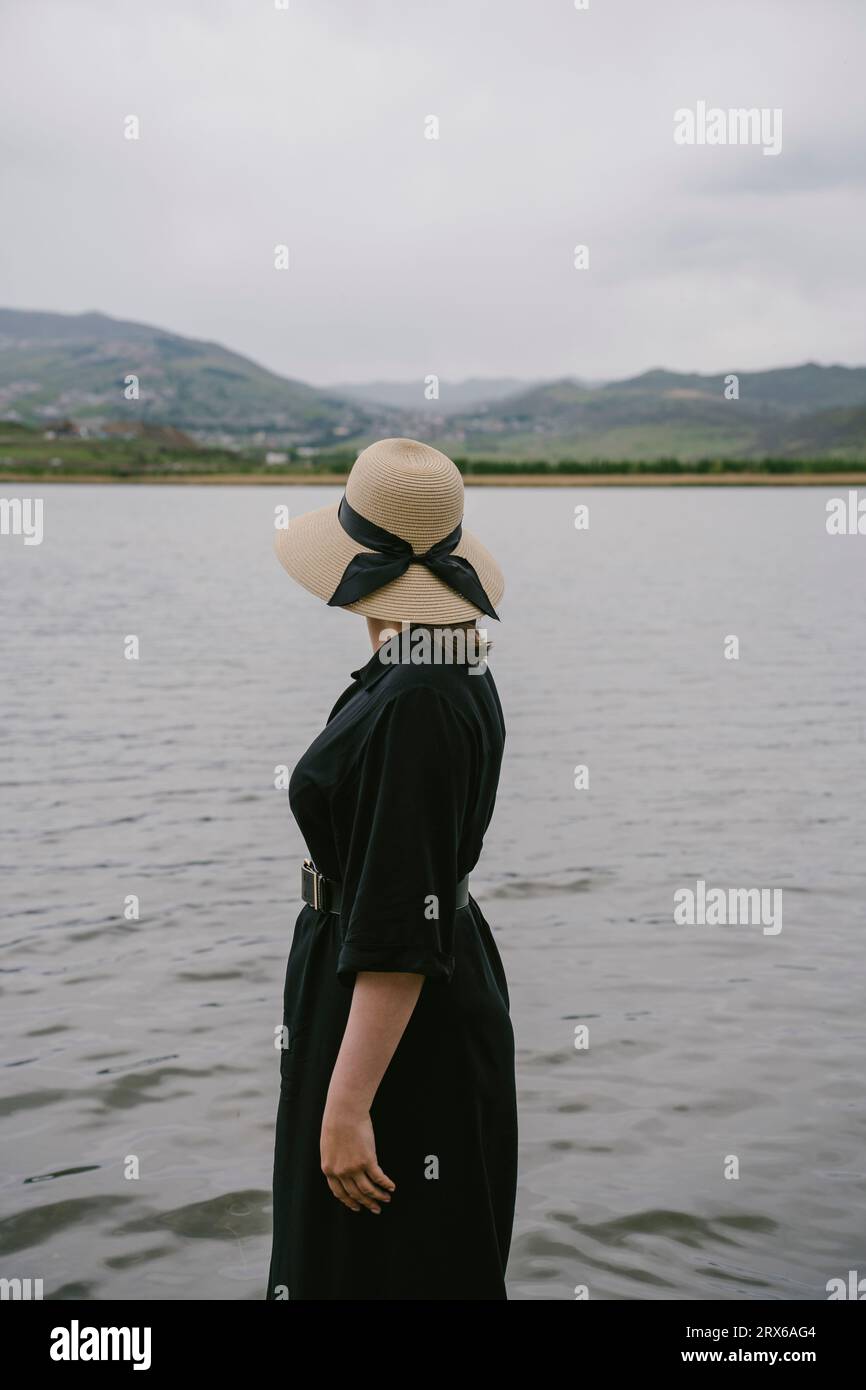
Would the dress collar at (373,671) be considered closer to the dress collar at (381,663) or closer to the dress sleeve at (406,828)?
the dress collar at (381,663)

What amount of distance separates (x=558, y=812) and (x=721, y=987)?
14.9 feet

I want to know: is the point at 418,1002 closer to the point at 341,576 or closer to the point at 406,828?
the point at 406,828

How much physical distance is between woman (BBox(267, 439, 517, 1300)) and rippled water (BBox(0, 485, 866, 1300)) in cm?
207

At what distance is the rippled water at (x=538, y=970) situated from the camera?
5395 mm

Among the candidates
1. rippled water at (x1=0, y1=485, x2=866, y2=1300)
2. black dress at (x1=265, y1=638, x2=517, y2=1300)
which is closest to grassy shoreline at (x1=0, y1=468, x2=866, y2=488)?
rippled water at (x1=0, y1=485, x2=866, y2=1300)

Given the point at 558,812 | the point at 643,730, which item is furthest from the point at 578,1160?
the point at 643,730

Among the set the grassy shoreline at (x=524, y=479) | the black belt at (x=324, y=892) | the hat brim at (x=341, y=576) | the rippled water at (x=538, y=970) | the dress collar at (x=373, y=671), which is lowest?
the rippled water at (x=538, y=970)

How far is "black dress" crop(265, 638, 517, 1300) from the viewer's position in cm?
284

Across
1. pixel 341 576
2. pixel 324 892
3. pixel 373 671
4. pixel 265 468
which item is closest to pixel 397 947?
pixel 324 892

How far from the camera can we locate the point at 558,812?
41.1 feet

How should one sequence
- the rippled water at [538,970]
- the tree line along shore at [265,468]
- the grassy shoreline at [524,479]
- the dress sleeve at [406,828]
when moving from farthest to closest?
the tree line along shore at [265,468] → the grassy shoreline at [524,479] → the rippled water at [538,970] → the dress sleeve at [406,828]

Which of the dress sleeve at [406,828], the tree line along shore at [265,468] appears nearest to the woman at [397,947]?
the dress sleeve at [406,828]

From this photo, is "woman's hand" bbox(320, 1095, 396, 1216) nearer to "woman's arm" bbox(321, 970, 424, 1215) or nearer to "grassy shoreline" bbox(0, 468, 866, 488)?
"woman's arm" bbox(321, 970, 424, 1215)
